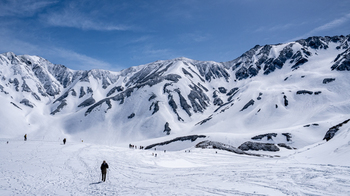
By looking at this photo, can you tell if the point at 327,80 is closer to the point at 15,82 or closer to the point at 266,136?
the point at 266,136

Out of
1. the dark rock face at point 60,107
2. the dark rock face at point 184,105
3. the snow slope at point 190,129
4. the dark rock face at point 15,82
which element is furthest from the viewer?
the dark rock face at point 15,82

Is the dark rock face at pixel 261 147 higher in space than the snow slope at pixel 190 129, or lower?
lower

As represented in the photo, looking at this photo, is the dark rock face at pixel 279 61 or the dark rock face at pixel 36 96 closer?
the dark rock face at pixel 36 96

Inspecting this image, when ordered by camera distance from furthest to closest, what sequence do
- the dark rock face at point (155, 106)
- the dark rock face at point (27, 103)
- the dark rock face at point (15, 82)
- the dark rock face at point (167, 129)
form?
the dark rock face at point (15, 82)
the dark rock face at point (27, 103)
the dark rock face at point (155, 106)
the dark rock face at point (167, 129)

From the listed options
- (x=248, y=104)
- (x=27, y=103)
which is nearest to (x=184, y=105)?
(x=248, y=104)

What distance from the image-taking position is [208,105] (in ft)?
429

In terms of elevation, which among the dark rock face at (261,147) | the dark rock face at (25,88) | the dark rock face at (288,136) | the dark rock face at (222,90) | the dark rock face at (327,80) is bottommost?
the dark rock face at (261,147)

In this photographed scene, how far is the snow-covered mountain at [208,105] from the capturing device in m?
76.2

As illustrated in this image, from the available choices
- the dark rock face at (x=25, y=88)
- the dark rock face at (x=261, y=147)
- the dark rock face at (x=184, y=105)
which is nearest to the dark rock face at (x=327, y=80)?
the dark rock face at (x=184, y=105)

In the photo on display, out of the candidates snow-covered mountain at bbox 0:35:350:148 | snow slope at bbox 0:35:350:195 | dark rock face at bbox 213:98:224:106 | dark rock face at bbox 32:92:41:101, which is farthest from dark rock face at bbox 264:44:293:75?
dark rock face at bbox 32:92:41:101

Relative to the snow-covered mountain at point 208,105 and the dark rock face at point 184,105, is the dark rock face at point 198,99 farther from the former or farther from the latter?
the dark rock face at point 184,105

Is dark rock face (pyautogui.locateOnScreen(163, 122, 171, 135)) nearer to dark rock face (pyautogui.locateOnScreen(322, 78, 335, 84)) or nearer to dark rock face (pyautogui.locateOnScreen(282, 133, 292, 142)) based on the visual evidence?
dark rock face (pyautogui.locateOnScreen(282, 133, 292, 142))

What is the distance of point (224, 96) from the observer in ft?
485

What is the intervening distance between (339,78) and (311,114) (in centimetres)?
3754
